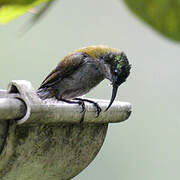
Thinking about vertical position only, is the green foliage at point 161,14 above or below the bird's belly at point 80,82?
above

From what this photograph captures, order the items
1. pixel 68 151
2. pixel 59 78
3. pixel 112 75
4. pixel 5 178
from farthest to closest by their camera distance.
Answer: pixel 112 75, pixel 59 78, pixel 68 151, pixel 5 178

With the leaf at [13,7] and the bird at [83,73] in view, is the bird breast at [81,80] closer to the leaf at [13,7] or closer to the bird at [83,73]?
the bird at [83,73]

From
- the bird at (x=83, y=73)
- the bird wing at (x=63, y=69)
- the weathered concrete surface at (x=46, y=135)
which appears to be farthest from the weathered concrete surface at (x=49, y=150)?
the bird wing at (x=63, y=69)

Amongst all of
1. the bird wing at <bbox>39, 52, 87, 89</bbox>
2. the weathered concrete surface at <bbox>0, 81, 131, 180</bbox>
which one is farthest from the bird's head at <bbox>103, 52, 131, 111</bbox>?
the weathered concrete surface at <bbox>0, 81, 131, 180</bbox>

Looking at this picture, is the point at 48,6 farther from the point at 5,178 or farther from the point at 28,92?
the point at 5,178

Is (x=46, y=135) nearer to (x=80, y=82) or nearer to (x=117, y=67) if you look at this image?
(x=80, y=82)

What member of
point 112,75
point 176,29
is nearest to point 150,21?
point 176,29

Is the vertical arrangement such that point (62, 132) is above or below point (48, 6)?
below
